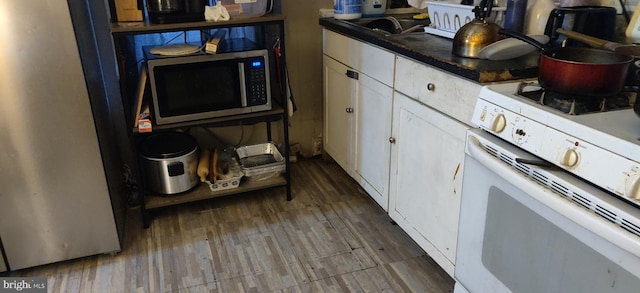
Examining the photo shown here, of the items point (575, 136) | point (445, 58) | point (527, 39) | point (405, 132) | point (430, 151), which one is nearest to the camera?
point (575, 136)

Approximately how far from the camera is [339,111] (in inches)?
105

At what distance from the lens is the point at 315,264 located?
6.85 feet

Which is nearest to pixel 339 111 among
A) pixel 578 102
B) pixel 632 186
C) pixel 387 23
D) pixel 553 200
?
pixel 387 23

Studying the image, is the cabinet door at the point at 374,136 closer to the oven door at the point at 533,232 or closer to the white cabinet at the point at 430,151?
the white cabinet at the point at 430,151

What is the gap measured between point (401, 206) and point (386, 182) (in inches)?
5.9

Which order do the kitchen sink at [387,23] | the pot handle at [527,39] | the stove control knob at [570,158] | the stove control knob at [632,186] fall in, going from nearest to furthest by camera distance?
the stove control knob at [632,186]
the stove control knob at [570,158]
the pot handle at [527,39]
the kitchen sink at [387,23]

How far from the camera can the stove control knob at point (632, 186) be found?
3.13ft

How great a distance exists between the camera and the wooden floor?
197 centimetres

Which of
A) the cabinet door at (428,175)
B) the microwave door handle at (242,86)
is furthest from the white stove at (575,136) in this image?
the microwave door handle at (242,86)

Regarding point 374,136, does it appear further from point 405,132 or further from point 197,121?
point 197,121

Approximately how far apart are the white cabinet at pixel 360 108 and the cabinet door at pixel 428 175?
0.11m

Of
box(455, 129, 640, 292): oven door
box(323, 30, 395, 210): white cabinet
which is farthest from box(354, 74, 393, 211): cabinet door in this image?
box(455, 129, 640, 292): oven door

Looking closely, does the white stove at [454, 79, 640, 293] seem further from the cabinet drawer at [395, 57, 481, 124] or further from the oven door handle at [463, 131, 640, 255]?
the cabinet drawer at [395, 57, 481, 124]

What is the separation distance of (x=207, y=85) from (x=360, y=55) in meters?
0.73
